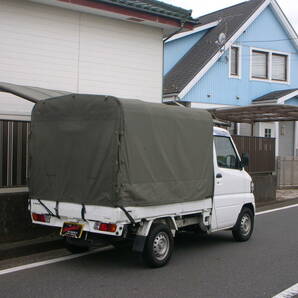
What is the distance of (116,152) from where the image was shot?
6.38 meters

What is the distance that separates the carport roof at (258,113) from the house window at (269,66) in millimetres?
4173

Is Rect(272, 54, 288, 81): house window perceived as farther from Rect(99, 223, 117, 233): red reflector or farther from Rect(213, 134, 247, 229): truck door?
Rect(99, 223, 117, 233): red reflector

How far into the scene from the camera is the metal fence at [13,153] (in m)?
8.62

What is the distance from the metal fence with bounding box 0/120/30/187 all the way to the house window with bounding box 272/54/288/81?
16.9m

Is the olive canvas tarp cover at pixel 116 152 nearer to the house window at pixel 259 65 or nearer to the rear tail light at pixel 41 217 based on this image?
the rear tail light at pixel 41 217

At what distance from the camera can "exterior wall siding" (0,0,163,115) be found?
1091 centimetres

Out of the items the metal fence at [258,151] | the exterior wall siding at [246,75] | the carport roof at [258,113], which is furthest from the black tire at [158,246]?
the exterior wall siding at [246,75]

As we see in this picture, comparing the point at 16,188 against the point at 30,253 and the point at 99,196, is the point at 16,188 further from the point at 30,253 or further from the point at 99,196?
the point at 99,196

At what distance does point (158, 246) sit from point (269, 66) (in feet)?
58.2

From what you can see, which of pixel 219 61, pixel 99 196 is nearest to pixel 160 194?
pixel 99 196

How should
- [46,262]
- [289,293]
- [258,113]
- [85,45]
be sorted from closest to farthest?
1. [289,293]
2. [46,262]
3. [85,45]
4. [258,113]

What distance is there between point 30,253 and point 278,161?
12996 millimetres

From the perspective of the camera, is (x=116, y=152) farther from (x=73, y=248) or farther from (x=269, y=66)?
(x=269, y=66)

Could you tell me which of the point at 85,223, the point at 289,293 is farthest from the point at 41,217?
the point at 289,293
